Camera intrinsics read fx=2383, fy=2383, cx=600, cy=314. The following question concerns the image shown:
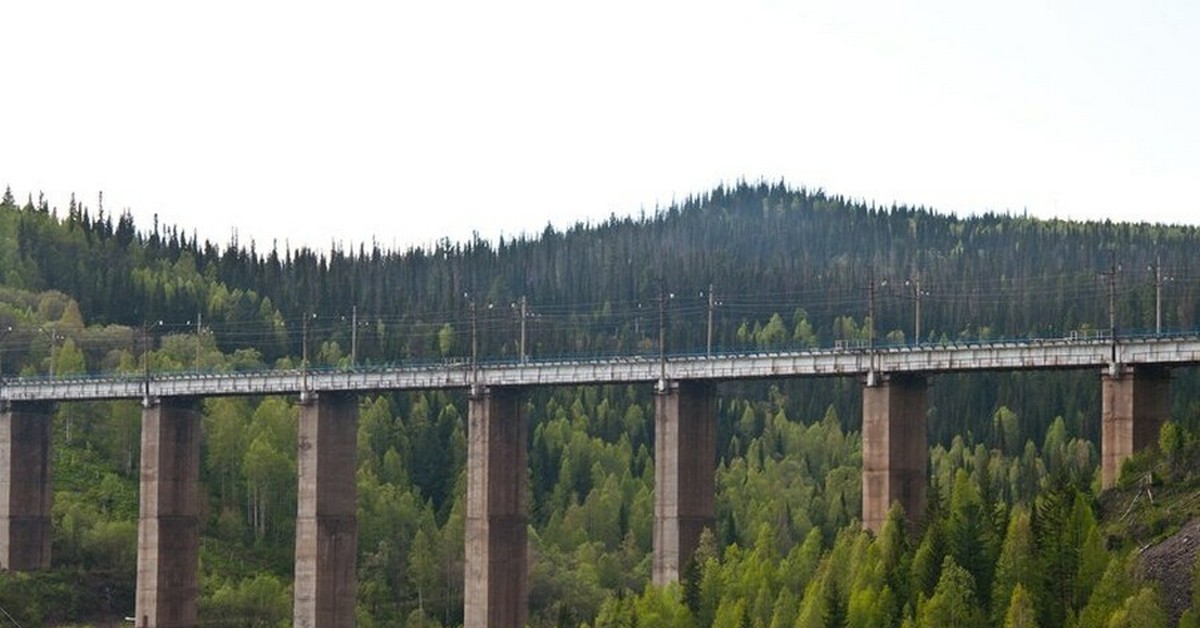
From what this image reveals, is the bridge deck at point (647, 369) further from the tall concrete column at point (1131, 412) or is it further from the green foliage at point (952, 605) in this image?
the green foliage at point (952, 605)

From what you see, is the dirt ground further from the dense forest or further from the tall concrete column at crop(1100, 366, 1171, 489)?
the tall concrete column at crop(1100, 366, 1171, 489)

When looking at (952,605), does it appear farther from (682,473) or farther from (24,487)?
(24,487)

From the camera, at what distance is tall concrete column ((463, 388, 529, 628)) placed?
11644 centimetres

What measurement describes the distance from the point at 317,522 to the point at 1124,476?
46.5 meters

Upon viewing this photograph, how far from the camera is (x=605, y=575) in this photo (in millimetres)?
157500

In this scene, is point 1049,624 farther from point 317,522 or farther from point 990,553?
point 317,522

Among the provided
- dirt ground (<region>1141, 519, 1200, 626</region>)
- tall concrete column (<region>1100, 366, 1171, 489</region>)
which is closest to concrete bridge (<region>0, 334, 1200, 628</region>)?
tall concrete column (<region>1100, 366, 1171, 489</region>)

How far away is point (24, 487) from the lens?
142625mm

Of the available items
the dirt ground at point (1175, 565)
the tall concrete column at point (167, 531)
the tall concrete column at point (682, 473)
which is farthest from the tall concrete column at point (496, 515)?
the dirt ground at point (1175, 565)

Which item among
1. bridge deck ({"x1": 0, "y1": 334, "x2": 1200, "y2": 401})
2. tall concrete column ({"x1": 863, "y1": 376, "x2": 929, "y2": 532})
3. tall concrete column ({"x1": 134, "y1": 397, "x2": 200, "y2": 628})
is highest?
bridge deck ({"x1": 0, "y1": 334, "x2": 1200, "y2": 401})

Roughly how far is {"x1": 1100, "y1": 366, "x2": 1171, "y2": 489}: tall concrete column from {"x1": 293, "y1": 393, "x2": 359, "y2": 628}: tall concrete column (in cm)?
4354

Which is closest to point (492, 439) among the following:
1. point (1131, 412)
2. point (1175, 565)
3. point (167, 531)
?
point (167, 531)

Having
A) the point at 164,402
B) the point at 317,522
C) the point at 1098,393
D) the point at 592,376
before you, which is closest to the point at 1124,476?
the point at 592,376

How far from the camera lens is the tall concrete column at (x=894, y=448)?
104 m
